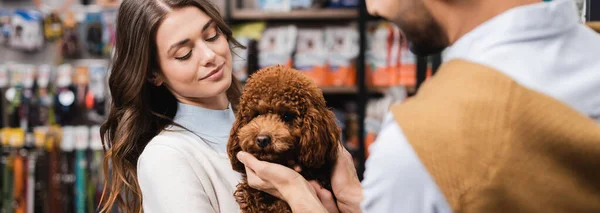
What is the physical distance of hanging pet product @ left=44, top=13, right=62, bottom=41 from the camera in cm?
370

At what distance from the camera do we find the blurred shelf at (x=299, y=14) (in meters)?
3.65

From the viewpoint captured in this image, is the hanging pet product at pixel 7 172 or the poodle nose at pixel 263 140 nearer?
the poodle nose at pixel 263 140

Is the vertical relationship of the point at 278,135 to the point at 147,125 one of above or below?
above

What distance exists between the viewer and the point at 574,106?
2.41ft

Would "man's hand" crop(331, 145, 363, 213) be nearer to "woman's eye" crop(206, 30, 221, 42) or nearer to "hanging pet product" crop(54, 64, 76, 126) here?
"woman's eye" crop(206, 30, 221, 42)

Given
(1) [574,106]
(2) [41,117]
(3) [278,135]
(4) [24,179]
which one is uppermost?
(1) [574,106]

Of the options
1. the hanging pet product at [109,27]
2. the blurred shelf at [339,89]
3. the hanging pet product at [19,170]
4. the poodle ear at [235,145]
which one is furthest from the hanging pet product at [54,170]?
the poodle ear at [235,145]

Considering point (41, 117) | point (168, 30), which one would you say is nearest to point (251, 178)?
point (168, 30)

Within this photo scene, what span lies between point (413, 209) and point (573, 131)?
208 millimetres

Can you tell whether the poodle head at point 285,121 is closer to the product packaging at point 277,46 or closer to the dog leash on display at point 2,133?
the product packaging at point 277,46

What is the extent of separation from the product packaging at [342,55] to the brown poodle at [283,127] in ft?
8.49

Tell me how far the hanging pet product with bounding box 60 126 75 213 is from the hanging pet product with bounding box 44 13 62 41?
2.00 ft

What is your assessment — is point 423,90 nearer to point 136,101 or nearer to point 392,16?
point 392,16

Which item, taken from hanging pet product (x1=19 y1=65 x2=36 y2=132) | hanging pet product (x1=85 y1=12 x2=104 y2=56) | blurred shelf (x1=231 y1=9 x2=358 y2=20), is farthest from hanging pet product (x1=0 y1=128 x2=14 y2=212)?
blurred shelf (x1=231 y1=9 x2=358 y2=20)
